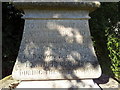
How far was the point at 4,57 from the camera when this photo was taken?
4184 mm

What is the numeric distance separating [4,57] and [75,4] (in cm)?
286

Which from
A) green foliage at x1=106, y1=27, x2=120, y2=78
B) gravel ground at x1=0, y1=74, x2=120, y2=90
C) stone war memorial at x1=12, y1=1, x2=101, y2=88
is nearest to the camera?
stone war memorial at x1=12, y1=1, x2=101, y2=88

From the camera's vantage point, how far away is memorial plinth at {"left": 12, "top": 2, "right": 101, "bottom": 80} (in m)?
2.04

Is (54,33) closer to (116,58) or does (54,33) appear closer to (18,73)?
(18,73)

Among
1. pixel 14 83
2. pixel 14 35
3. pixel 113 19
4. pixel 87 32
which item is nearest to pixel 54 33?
pixel 87 32

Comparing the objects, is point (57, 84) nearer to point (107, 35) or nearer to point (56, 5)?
point (56, 5)

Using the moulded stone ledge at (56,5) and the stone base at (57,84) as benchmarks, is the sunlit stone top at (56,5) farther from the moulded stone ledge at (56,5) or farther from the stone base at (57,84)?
the stone base at (57,84)

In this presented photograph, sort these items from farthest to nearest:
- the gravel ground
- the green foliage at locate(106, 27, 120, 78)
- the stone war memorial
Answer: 1. the green foliage at locate(106, 27, 120, 78)
2. the gravel ground
3. the stone war memorial

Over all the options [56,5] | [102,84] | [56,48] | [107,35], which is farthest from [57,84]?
[107,35]

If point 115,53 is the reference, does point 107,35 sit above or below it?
above

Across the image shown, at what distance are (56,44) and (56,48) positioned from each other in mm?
56

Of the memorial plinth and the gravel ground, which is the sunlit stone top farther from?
the gravel ground

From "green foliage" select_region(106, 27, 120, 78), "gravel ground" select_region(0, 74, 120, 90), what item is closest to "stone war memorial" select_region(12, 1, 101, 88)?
"gravel ground" select_region(0, 74, 120, 90)

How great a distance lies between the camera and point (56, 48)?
2123 millimetres
